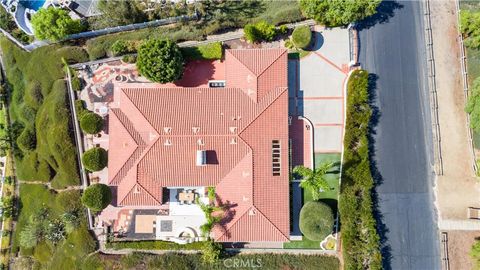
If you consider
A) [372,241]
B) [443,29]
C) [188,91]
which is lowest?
[372,241]

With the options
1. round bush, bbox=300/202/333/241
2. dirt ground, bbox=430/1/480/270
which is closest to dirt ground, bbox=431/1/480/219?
dirt ground, bbox=430/1/480/270

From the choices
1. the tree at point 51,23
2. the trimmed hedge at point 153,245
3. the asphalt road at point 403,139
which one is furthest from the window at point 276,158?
the tree at point 51,23

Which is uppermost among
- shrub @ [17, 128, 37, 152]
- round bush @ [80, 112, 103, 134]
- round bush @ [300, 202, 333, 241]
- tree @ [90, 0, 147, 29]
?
tree @ [90, 0, 147, 29]

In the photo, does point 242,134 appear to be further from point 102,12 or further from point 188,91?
point 102,12

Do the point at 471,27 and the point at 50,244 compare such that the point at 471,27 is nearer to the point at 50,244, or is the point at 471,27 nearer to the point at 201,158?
the point at 201,158

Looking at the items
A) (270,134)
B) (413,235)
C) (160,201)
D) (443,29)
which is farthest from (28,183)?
(443,29)

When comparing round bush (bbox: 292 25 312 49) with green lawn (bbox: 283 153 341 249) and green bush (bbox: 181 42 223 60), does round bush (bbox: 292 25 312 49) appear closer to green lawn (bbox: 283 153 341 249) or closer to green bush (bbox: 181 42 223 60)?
green bush (bbox: 181 42 223 60)
